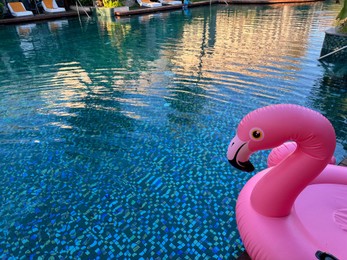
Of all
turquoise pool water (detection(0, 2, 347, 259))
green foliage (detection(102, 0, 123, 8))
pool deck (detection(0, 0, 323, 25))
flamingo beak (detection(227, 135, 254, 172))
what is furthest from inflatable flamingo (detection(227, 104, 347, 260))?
green foliage (detection(102, 0, 123, 8))

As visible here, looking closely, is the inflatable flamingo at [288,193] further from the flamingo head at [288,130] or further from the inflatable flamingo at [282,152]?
the inflatable flamingo at [282,152]

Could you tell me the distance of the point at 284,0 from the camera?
23422 millimetres

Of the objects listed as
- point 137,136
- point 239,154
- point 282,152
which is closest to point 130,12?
point 137,136

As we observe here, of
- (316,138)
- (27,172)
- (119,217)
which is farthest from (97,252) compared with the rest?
(316,138)

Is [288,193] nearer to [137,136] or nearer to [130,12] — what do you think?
[137,136]

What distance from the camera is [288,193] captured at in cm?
204

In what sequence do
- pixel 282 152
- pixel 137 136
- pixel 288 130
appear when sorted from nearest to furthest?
pixel 288 130 → pixel 282 152 → pixel 137 136

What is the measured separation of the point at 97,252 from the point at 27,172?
194cm

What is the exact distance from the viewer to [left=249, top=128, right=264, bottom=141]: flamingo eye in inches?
74.7

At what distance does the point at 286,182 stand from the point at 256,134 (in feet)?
1.51

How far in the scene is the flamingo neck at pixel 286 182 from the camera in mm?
1964

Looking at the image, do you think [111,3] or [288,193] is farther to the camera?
[111,3]

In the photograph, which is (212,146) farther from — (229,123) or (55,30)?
(55,30)

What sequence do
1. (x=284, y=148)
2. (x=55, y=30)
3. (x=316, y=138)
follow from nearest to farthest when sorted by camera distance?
(x=316, y=138)
(x=284, y=148)
(x=55, y=30)
